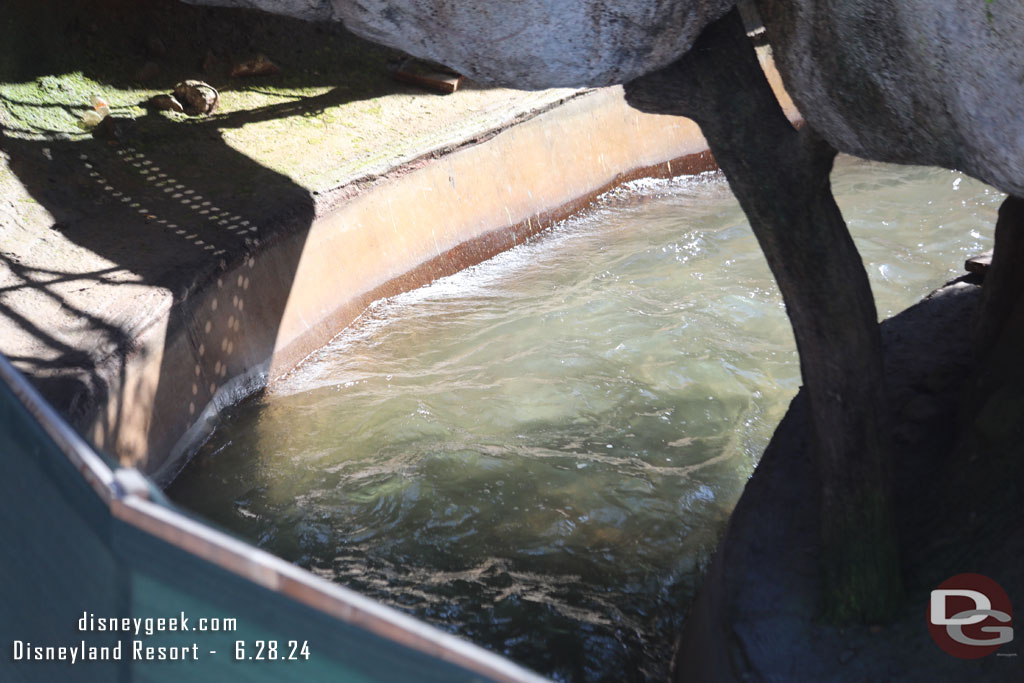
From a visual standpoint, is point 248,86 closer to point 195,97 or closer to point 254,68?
point 254,68

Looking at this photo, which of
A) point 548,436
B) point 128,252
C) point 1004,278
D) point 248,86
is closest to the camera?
point 1004,278

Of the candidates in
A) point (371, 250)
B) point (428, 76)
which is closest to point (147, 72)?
point (428, 76)

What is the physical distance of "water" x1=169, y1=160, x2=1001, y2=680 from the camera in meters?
4.77

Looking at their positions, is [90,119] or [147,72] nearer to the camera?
[90,119]

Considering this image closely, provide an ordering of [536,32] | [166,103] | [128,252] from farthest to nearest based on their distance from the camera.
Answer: [166,103] < [128,252] < [536,32]

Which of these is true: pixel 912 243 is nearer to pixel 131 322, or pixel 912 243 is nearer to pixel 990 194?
pixel 990 194

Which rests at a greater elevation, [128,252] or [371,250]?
[128,252]

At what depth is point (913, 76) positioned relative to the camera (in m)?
2.45

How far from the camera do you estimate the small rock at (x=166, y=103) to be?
772 centimetres

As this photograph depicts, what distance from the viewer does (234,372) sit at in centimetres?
612

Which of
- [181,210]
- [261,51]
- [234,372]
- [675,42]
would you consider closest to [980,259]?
[675,42]

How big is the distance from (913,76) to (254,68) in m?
7.34

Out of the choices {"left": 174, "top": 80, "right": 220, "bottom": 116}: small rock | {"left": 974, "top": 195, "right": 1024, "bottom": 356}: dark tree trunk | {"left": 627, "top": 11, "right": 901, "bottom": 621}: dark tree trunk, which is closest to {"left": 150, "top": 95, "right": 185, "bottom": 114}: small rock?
{"left": 174, "top": 80, "right": 220, "bottom": 116}: small rock

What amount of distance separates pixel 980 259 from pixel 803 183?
8.15ft
